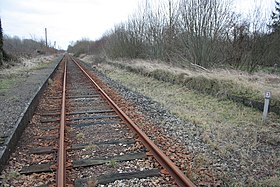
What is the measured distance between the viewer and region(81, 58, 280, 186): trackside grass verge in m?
4.14

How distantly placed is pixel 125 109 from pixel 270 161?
4716 mm

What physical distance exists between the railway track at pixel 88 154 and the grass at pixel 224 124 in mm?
915

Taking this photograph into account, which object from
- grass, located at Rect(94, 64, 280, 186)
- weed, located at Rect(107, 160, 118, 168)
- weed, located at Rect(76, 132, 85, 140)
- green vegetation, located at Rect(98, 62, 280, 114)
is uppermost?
green vegetation, located at Rect(98, 62, 280, 114)

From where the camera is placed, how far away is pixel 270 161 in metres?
4.56

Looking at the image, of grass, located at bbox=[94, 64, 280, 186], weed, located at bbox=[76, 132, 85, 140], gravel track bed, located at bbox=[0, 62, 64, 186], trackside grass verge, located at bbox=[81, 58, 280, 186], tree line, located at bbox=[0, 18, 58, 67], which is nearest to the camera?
gravel track bed, located at bbox=[0, 62, 64, 186]

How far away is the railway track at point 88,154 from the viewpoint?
12.9ft

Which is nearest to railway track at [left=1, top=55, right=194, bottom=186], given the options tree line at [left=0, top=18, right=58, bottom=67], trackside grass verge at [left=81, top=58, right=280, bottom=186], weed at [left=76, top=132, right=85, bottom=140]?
weed at [left=76, top=132, right=85, bottom=140]

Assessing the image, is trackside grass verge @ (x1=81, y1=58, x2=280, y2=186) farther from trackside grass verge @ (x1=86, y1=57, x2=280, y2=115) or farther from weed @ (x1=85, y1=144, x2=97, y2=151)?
weed @ (x1=85, y1=144, x2=97, y2=151)

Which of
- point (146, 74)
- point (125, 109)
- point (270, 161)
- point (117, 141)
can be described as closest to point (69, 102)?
point (125, 109)

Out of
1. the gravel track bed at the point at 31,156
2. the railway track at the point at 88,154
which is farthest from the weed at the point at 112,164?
the gravel track bed at the point at 31,156

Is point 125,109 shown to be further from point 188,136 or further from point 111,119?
point 188,136

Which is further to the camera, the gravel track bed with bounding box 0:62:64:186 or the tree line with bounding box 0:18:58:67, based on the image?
the tree line with bounding box 0:18:58:67

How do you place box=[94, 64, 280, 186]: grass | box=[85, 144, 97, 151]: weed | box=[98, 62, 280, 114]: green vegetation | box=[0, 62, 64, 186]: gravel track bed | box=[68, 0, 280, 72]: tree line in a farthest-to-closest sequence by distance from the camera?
box=[68, 0, 280, 72]: tree line
box=[98, 62, 280, 114]: green vegetation
box=[85, 144, 97, 151]: weed
box=[94, 64, 280, 186]: grass
box=[0, 62, 64, 186]: gravel track bed

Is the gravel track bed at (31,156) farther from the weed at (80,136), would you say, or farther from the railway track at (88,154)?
the weed at (80,136)
